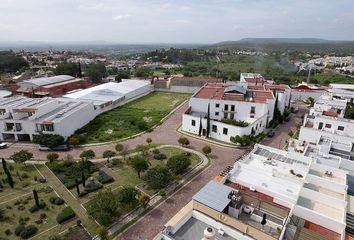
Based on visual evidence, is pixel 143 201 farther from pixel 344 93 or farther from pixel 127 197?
pixel 344 93

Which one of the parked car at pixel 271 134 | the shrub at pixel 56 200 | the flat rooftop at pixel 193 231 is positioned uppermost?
the flat rooftop at pixel 193 231

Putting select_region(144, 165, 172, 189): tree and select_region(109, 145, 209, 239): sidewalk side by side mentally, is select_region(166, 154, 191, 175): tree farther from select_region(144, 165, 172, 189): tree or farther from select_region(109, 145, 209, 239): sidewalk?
select_region(144, 165, 172, 189): tree

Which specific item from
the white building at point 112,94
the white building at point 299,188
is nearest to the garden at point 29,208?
the white building at point 299,188

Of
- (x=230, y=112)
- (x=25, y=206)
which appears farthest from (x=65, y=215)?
(x=230, y=112)

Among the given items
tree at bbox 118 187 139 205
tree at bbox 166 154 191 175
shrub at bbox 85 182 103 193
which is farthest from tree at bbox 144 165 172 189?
shrub at bbox 85 182 103 193

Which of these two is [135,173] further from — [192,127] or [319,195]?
[319,195]

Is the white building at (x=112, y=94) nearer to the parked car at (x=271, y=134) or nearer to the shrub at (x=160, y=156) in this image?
the shrub at (x=160, y=156)


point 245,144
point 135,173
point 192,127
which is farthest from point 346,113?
point 135,173
